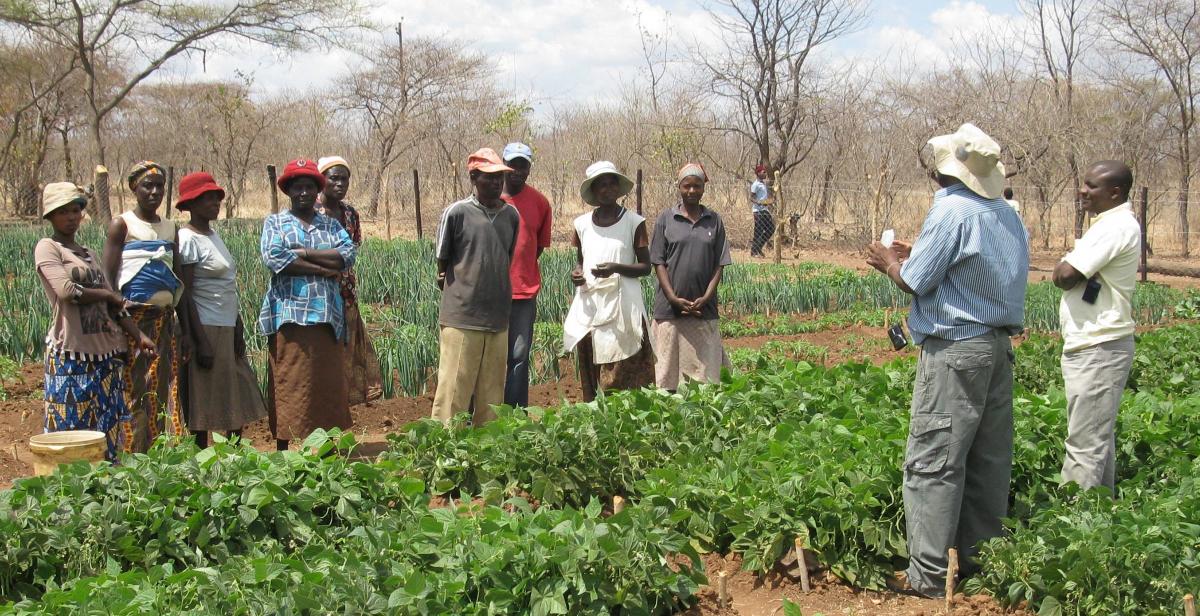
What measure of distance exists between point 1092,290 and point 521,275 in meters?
2.95

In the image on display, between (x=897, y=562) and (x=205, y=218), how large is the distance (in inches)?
140

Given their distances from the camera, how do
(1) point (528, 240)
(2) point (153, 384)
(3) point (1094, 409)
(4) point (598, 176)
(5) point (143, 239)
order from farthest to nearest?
(1) point (528, 240), (4) point (598, 176), (2) point (153, 384), (5) point (143, 239), (3) point (1094, 409)

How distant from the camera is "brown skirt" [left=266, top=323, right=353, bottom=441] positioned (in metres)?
5.14

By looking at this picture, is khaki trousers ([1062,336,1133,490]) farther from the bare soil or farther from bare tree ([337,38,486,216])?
bare tree ([337,38,486,216])

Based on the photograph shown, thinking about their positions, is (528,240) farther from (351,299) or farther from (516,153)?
(351,299)

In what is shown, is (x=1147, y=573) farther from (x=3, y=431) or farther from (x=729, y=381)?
(x=3, y=431)

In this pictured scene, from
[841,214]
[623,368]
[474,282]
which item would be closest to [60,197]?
[474,282]

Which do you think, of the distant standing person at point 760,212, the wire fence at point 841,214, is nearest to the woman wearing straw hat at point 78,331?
the wire fence at point 841,214

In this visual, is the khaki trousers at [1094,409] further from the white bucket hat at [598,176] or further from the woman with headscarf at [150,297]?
the woman with headscarf at [150,297]

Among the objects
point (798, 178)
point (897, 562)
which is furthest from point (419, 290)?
point (798, 178)

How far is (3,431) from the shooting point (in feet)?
21.4

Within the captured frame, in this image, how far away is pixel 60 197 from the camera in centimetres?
458

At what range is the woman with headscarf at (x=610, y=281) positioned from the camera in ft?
19.2

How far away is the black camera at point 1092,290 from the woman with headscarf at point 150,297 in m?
4.05
